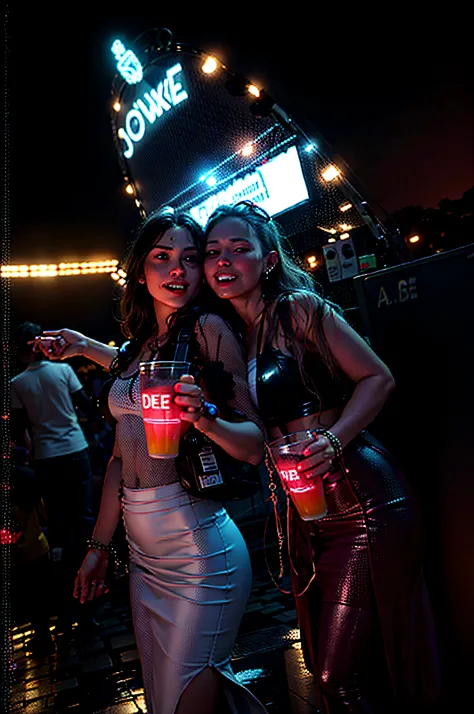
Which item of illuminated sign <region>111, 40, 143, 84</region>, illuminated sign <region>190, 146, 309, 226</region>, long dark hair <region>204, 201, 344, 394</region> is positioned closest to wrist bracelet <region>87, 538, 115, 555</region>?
long dark hair <region>204, 201, 344, 394</region>

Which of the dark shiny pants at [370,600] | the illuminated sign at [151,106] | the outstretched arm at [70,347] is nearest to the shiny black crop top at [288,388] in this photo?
the dark shiny pants at [370,600]

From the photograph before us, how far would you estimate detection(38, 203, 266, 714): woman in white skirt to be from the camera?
1.77 m

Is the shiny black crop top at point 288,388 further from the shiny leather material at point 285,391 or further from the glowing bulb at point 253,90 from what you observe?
the glowing bulb at point 253,90

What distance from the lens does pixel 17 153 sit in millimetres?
9070

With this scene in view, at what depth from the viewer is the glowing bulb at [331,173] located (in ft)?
10.8

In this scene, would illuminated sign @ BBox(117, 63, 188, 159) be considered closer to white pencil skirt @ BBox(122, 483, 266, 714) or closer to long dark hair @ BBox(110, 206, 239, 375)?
long dark hair @ BBox(110, 206, 239, 375)

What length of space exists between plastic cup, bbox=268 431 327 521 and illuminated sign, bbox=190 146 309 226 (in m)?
2.15

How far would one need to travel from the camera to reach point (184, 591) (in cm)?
184

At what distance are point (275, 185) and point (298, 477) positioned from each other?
2.67 meters

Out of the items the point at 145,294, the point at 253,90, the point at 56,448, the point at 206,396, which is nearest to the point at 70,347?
the point at 145,294

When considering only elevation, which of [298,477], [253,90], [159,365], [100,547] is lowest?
[100,547]

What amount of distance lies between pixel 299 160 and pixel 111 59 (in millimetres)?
2331

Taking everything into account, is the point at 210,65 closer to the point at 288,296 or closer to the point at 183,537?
the point at 288,296

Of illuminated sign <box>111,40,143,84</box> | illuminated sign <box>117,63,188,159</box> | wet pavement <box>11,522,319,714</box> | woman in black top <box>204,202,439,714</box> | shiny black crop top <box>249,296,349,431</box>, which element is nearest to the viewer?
woman in black top <box>204,202,439,714</box>
